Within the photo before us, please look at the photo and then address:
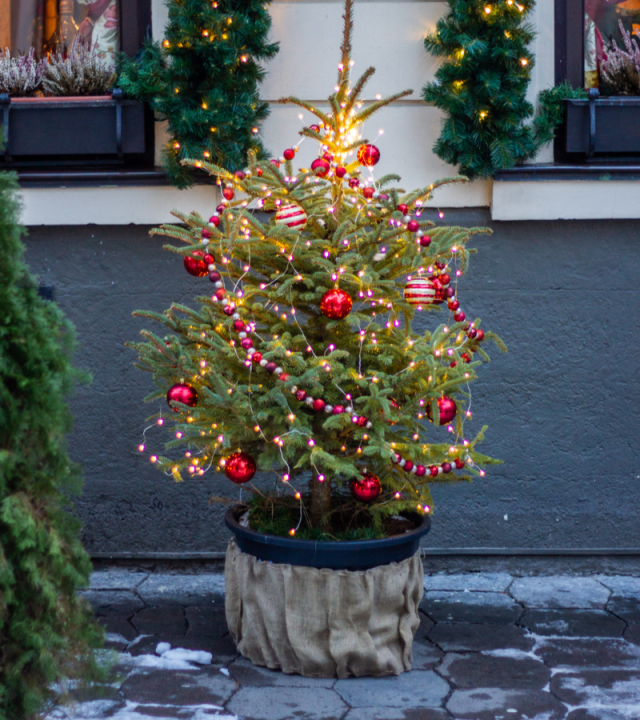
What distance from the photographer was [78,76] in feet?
13.0

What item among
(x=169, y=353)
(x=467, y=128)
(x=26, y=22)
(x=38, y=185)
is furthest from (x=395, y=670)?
(x=26, y=22)

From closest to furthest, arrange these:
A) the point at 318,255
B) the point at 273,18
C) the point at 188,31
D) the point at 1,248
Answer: the point at 1,248 → the point at 318,255 → the point at 188,31 → the point at 273,18

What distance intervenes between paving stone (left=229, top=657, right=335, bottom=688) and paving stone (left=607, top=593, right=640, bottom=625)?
149 cm

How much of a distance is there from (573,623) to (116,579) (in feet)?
7.44

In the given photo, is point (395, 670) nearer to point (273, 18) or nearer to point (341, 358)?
point (341, 358)

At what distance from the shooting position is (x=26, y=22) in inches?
162

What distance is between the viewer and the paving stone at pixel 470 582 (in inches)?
154

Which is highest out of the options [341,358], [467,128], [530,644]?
[467,128]

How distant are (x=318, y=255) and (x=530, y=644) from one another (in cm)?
188

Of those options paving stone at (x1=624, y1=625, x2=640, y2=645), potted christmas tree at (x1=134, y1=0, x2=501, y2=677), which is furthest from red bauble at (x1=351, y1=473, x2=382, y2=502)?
paving stone at (x1=624, y1=625, x2=640, y2=645)

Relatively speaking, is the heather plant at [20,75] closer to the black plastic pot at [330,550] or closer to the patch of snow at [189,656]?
the black plastic pot at [330,550]

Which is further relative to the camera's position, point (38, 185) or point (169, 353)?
point (38, 185)

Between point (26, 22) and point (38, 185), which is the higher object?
point (26, 22)

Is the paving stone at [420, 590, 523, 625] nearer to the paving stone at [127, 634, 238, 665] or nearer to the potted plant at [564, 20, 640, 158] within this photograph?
the paving stone at [127, 634, 238, 665]
